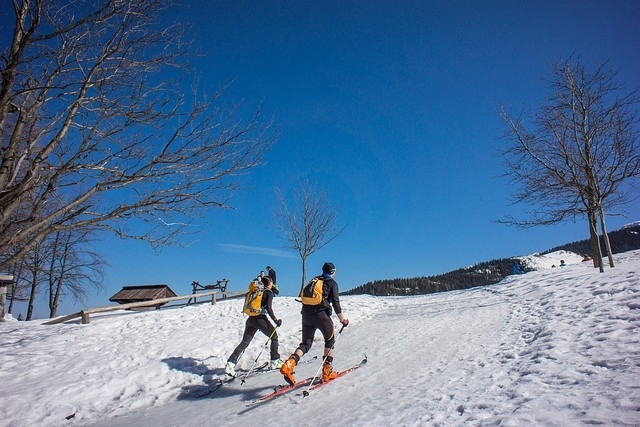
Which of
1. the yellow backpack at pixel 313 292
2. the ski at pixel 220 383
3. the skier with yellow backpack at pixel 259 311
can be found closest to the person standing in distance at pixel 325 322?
the yellow backpack at pixel 313 292

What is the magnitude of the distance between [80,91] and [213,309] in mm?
11488

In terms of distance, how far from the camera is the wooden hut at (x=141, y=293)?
780 inches

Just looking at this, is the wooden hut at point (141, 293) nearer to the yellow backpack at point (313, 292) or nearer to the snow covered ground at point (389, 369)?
the snow covered ground at point (389, 369)

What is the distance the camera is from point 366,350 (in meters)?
8.59

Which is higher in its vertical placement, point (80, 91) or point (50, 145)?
point (80, 91)

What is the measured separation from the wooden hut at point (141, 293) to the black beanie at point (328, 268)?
16318 mm

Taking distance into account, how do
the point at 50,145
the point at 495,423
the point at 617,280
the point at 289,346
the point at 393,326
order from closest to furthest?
1. the point at 495,423
2. the point at 50,145
3. the point at 617,280
4. the point at 289,346
5. the point at 393,326

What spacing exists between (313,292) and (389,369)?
219 cm

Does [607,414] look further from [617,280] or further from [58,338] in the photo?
[58,338]

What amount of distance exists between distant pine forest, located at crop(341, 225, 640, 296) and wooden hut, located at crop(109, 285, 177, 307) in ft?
212

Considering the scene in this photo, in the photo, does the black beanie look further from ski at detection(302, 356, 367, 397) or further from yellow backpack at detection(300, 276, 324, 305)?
ski at detection(302, 356, 367, 397)

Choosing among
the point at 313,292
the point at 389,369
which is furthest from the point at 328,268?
the point at 389,369

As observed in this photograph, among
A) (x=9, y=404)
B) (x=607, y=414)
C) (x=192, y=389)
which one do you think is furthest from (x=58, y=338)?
(x=607, y=414)

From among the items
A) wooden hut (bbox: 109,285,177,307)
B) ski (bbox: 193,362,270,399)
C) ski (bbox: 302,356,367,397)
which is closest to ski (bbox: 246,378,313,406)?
ski (bbox: 302,356,367,397)
